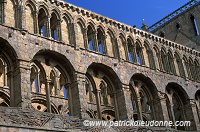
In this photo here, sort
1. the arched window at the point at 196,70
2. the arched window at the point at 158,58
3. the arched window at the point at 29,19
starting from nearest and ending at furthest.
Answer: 1. the arched window at the point at 29,19
2. the arched window at the point at 158,58
3. the arched window at the point at 196,70

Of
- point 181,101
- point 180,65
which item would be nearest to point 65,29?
point 180,65

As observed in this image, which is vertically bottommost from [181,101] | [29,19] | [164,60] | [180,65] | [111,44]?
[181,101]

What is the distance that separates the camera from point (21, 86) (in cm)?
2103

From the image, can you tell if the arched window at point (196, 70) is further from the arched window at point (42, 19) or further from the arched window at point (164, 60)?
the arched window at point (42, 19)

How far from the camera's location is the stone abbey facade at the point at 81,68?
21.5 m

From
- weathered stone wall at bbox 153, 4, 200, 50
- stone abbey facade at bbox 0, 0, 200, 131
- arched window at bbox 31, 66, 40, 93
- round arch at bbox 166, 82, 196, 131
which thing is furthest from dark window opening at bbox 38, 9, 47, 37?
weathered stone wall at bbox 153, 4, 200, 50

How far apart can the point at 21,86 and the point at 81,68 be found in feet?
16.2

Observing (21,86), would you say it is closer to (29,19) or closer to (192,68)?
(29,19)

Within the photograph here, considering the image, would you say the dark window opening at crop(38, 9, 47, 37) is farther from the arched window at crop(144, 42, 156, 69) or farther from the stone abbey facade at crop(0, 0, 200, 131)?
the arched window at crop(144, 42, 156, 69)

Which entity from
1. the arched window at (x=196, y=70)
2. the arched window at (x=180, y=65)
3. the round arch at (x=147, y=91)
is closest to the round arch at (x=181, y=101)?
the arched window at (x=180, y=65)

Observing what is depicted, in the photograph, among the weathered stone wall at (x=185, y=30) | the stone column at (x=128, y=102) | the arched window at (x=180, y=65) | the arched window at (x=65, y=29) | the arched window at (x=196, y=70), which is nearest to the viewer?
the arched window at (x=65, y=29)

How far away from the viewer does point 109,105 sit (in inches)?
1303

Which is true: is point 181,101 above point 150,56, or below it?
below

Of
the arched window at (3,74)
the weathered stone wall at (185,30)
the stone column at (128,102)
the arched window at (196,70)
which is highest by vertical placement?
the weathered stone wall at (185,30)
